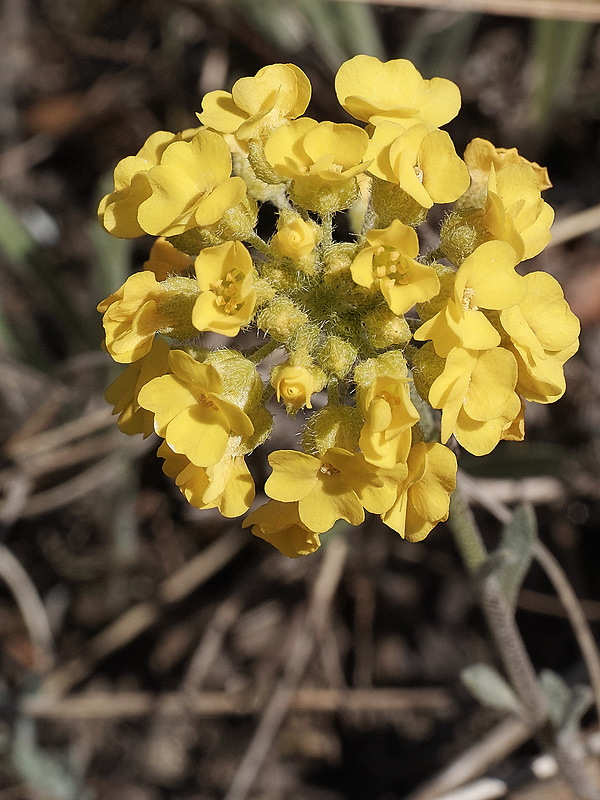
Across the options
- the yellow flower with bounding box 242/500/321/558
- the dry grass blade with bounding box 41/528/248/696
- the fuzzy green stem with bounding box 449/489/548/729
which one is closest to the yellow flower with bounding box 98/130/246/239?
the yellow flower with bounding box 242/500/321/558

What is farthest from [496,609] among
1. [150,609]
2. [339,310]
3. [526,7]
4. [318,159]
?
[526,7]

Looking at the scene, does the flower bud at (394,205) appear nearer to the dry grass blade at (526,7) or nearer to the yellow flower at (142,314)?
the yellow flower at (142,314)

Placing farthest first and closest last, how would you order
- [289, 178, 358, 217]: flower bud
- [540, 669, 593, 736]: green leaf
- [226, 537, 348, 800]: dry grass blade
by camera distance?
[226, 537, 348, 800]: dry grass blade → [540, 669, 593, 736]: green leaf → [289, 178, 358, 217]: flower bud

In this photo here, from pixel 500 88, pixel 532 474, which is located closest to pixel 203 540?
pixel 532 474

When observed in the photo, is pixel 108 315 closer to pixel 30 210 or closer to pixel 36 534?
pixel 36 534

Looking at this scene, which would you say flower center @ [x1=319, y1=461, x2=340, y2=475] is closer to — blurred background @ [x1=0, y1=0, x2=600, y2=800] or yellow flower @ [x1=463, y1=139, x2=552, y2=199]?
yellow flower @ [x1=463, y1=139, x2=552, y2=199]

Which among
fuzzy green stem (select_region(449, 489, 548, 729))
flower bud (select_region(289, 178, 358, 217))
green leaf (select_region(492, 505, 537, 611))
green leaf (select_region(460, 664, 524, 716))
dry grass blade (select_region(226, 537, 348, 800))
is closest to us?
flower bud (select_region(289, 178, 358, 217))
